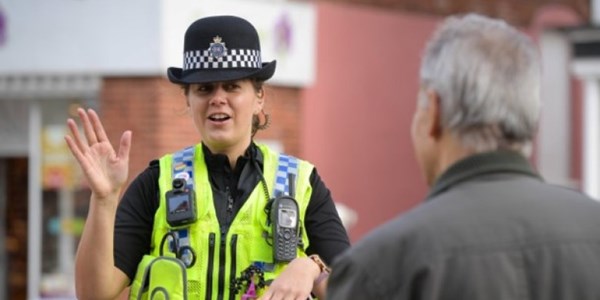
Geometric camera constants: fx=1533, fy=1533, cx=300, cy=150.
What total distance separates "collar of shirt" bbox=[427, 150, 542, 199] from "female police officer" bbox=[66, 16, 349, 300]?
1.29 m

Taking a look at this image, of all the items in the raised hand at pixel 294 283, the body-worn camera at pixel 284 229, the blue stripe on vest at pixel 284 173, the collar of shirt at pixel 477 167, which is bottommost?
the raised hand at pixel 294 283

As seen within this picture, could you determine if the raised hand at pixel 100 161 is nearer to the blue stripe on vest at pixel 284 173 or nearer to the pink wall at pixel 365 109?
the blue stripe on vest at pixel 284 173

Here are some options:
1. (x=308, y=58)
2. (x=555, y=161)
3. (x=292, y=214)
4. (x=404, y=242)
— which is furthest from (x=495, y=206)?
(x=555, y=161)

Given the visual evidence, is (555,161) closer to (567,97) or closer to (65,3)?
(567,97)

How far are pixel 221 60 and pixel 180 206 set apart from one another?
47cm

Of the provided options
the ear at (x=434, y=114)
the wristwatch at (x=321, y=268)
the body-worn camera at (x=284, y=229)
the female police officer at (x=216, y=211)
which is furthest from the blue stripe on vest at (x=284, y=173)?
the ear at (x=434, y=114)

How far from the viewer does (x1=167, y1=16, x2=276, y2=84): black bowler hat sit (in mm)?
4613

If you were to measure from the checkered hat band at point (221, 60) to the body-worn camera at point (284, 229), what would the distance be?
1.52 feet

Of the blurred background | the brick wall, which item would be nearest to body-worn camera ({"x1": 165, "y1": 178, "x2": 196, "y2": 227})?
the blurred background

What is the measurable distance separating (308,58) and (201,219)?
349 inches

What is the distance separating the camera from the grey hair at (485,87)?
3041 millimetres

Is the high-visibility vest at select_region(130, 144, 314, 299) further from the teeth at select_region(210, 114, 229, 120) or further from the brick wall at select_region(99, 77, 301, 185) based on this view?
the brick wall at select_region(99, 77, 301, 185)

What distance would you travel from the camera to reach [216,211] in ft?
14.8

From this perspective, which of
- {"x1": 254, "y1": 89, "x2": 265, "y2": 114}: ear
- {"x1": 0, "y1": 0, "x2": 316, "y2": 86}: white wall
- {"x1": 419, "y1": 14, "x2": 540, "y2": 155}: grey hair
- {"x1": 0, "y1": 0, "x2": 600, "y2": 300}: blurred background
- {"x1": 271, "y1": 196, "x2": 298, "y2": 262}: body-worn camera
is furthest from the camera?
{"x1": 0, "y1": 0, "x2": 600, "y2": 300}: blurred background
